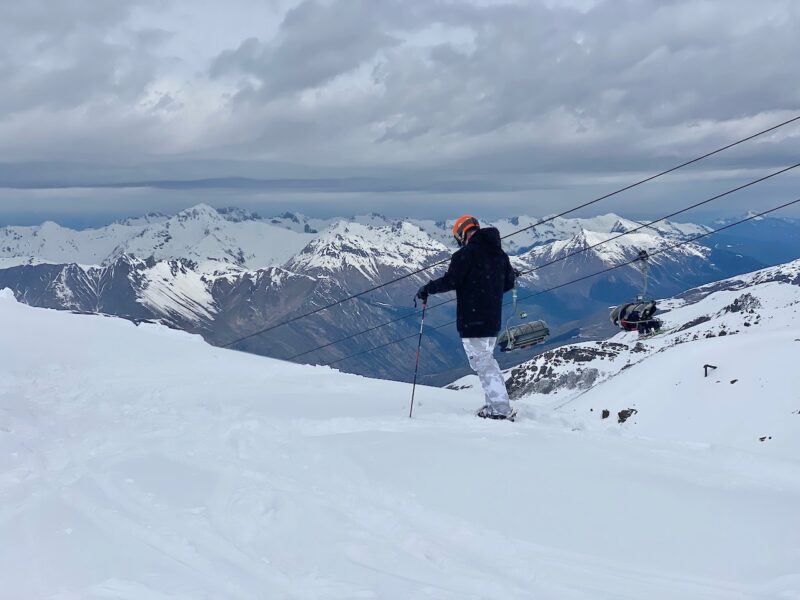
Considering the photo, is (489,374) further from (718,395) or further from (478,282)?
(718,395)

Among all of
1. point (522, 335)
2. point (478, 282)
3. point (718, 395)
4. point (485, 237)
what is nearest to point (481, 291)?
point (478, 282)

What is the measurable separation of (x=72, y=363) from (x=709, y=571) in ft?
47.0

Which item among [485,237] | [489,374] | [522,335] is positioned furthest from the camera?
[522,335]

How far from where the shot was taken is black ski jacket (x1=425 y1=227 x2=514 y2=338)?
10898 millimetres

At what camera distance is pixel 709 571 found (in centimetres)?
528

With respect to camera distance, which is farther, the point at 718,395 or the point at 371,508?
the point at 718,395

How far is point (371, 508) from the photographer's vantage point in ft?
21.5

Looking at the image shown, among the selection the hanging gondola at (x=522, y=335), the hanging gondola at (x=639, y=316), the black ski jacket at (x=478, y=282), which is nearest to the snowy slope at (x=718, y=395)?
the hanging gondola at (x=639, y=316)

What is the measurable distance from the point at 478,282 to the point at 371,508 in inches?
214

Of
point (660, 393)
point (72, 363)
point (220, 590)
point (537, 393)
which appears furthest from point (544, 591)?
point (537, 393)

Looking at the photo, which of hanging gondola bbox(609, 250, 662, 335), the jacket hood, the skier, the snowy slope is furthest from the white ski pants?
hanging gondola bbox(609, 250, 662, 335)

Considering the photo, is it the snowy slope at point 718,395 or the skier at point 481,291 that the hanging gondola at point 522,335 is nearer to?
the snowy slope at point 718,395

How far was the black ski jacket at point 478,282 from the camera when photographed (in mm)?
10898

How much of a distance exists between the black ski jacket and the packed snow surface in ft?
5.65
